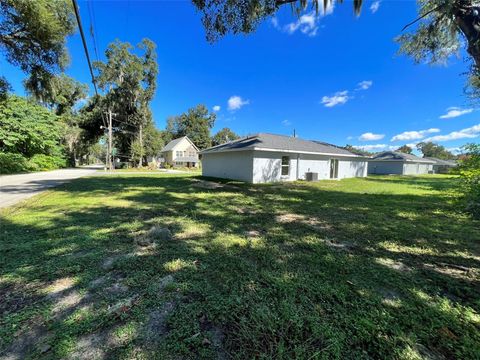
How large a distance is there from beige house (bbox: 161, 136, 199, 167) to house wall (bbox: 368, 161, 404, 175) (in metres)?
29.2

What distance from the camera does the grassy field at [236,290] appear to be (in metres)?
1.68

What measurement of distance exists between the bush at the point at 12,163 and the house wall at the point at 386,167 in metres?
38.9

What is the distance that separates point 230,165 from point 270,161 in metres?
2.95

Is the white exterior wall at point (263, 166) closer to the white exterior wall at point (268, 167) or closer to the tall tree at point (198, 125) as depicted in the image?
the white exterior wall at point (268, 167)

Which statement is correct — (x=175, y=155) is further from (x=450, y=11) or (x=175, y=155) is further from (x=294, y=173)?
(x=450, y=11)

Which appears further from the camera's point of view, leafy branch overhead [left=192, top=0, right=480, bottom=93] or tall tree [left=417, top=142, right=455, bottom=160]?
tall tree [left=417, top=142, right=455, bottom=160]

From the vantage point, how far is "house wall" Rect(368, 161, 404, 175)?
93.1ft

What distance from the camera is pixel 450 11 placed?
4.47 m

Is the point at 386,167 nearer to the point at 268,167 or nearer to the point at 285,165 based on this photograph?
the point at 285,165

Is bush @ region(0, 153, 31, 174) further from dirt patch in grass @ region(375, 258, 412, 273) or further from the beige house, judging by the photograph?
dirt patch in grass @ region(375, 258, 412, 273)

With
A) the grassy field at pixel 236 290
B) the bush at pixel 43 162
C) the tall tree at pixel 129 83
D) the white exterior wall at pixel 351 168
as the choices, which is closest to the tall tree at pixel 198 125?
the tall tree at pixel 129 83

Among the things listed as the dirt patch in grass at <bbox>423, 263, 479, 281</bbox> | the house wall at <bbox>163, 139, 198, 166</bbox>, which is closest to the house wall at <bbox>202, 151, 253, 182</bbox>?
the dirt patch in grass at <bbox>423, 263, 479, 281</bbox>

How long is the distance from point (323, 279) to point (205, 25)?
8.02m

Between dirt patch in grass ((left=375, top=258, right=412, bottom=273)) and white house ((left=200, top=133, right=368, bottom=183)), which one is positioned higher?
white house ((left=200, top=133, right=368, bottom=183))
